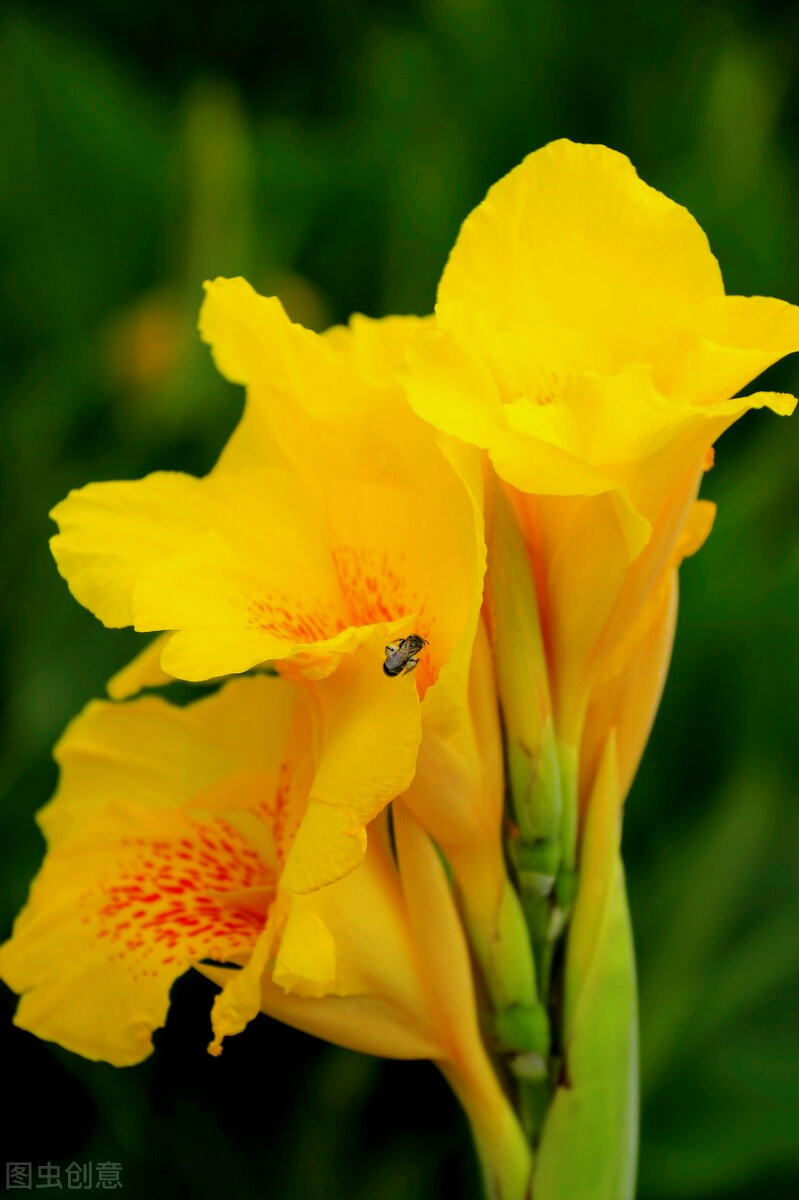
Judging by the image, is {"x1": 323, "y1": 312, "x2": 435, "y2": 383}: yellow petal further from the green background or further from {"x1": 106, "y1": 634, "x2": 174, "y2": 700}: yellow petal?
the green background

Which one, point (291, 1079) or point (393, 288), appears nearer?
point (291, 1079)

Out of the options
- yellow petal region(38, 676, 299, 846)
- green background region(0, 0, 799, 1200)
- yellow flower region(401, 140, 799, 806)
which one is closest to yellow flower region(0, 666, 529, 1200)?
yellow petal region(38, 676, 299, 846)

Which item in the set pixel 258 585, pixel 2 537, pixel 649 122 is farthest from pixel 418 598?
pixel 649 122

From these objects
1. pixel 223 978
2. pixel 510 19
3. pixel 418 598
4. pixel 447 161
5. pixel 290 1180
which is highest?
pixel 510 19

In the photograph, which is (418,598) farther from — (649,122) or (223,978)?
(649,122)

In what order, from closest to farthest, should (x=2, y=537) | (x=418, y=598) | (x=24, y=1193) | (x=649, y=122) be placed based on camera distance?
(x=418, y=598), (x=24, y=1193), (x=2, y=537), (x=649, y=122)

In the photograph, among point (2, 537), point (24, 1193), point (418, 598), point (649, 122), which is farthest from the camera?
point (649, 122)

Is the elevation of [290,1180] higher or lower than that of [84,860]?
lower

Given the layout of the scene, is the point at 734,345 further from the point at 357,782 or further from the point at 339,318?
the point at 339,318
